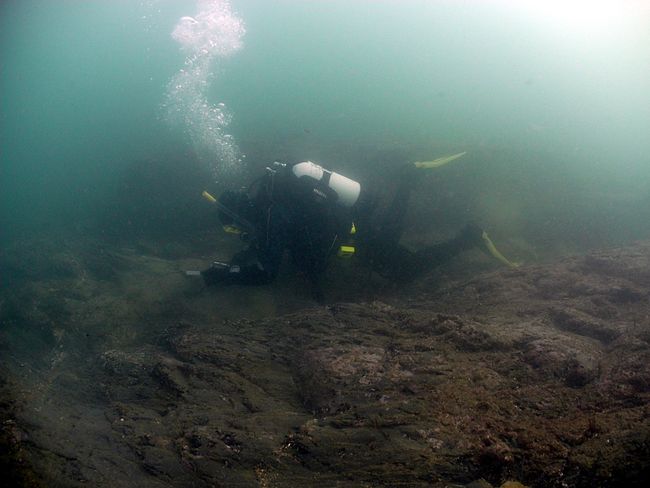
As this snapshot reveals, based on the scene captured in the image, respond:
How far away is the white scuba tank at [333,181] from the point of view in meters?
5.41

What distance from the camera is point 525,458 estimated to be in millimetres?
1961

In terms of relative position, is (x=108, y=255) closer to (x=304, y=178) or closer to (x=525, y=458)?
(x=304, y=178)

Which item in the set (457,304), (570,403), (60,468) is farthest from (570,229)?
(60,468)

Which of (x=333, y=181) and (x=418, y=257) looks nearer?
(x=333, y=181)

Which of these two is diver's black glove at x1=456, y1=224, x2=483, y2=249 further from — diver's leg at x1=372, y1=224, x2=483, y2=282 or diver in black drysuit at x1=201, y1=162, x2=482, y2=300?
diver in black drysuit at x1=201, y1=162, x2=482, y2=300

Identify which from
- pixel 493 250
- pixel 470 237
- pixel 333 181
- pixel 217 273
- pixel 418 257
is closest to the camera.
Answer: pixel 333 181

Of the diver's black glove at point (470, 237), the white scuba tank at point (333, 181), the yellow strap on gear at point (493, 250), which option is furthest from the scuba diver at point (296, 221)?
the yellow strap on gear at point (493, 250)

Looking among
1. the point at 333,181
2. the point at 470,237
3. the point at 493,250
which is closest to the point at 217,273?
the point at 333,181

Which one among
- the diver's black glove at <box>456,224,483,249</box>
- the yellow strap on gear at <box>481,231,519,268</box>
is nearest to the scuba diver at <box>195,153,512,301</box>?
the diver's black glove at <box>456,224,483,249</box>

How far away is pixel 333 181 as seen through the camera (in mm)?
5516

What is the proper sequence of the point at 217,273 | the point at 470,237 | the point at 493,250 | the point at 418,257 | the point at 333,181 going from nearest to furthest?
the point at 333,181 → the point at 217,273 → the point at 418,257 → the point at 470,237 → the point at 493,250

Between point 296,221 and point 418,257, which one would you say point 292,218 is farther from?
point 418,257

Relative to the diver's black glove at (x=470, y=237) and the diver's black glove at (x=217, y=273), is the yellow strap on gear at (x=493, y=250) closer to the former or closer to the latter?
the diver's black glove at (x=470, y=237)

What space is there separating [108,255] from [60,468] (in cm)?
740
